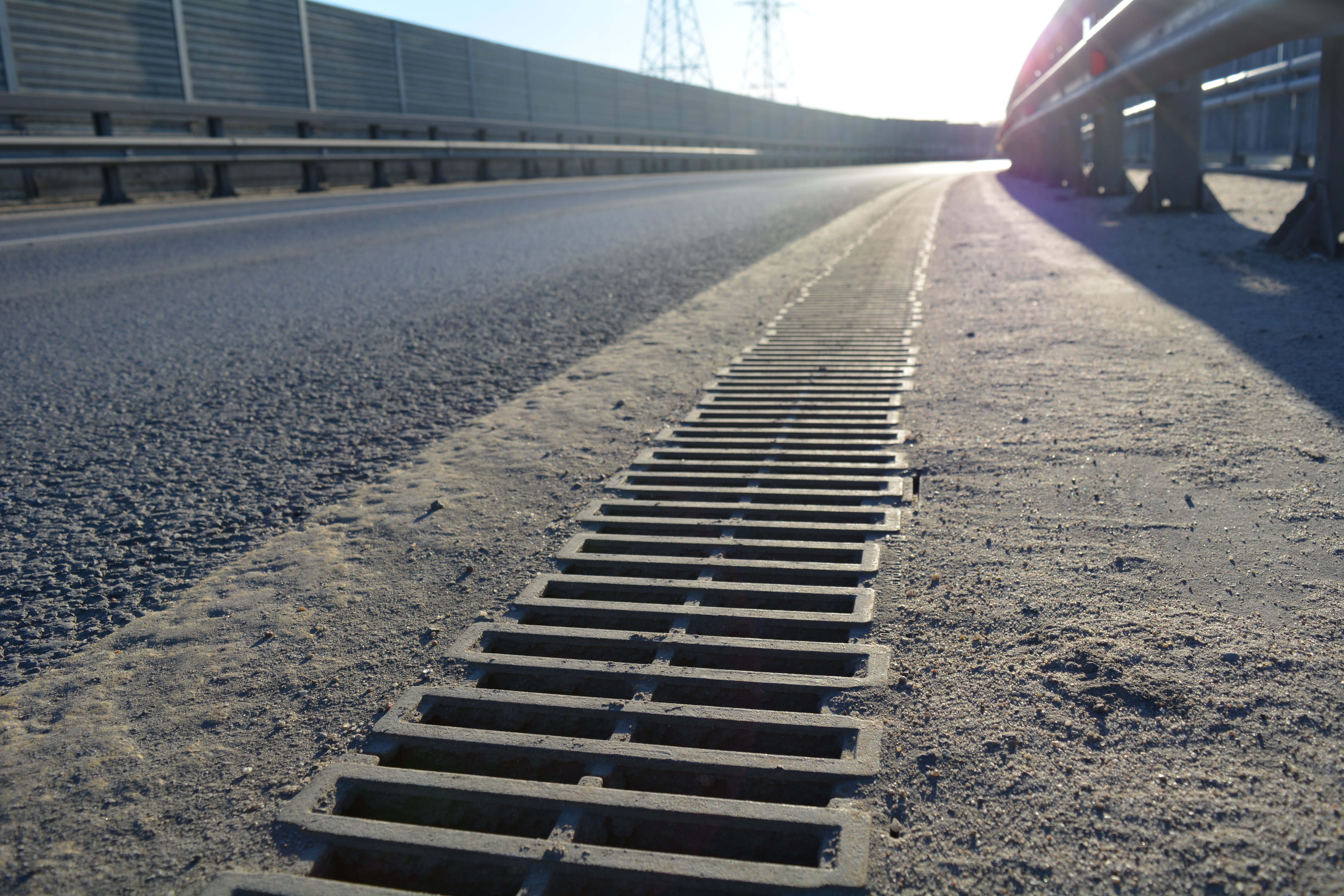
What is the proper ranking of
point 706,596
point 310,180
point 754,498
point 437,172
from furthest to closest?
1. point 437,172
2. point 310,180
3. point 754,498
4. point 706,596

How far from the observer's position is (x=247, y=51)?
16156 millimetres

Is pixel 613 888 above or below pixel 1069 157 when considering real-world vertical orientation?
below

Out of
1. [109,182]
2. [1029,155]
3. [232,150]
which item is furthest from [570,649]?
[1029,155]

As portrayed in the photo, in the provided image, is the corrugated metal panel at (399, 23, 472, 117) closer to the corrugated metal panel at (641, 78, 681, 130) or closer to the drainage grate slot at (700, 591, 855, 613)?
the corrugated metal panel at (641, 78, 681, 130)

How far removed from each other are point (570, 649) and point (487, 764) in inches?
14.8

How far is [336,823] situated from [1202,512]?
2021 millimetres

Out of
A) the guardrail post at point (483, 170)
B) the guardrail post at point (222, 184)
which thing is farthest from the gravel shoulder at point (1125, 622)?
the guardrail post at point (483, 170)

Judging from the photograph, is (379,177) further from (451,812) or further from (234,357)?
(451,812)

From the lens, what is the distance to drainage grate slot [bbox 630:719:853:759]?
1.52m

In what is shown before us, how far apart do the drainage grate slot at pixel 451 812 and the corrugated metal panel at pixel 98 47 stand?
1467 cm

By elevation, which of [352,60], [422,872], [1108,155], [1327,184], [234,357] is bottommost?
[422,872]

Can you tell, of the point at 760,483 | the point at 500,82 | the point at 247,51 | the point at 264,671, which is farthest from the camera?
the point at 500,82

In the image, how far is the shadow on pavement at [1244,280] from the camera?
Result: 3.46 m

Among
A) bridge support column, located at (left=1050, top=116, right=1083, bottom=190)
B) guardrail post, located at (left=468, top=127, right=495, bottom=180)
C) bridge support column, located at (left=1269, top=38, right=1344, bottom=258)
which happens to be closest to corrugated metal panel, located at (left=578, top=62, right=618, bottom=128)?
guardrail post, located at (left=468, top=127, right=495, bottom=180)
